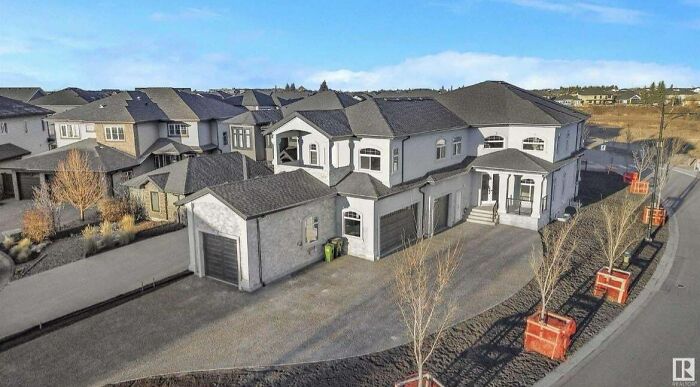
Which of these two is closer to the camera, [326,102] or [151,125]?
[326,102]

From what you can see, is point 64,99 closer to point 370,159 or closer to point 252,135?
point 252,135

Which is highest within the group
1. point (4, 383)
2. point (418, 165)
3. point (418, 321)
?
point (418, 165)

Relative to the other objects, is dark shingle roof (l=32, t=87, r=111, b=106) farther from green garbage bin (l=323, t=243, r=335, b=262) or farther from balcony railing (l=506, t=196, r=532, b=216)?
balcony railing (l=506, t=196, r=532, b=216)

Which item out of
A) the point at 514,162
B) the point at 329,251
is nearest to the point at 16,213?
the point at 329,251

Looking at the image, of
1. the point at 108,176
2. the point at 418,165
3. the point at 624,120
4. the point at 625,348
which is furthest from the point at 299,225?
the point at 624,120

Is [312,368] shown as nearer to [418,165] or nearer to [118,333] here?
[118,333]

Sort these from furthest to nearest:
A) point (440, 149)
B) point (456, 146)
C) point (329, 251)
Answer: point (456, 146), point (440, 149), point (329, 251)

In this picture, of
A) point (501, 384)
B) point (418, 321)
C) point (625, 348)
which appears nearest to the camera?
point (418, 321)
